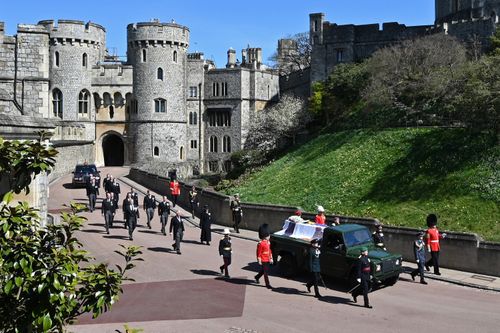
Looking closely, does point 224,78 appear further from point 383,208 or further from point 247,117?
point 383,208

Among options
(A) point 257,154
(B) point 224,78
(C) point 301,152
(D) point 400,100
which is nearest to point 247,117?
(B) point 224,78

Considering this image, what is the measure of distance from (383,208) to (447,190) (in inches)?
115

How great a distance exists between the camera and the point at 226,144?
2881 inches

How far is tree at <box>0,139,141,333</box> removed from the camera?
570 centimetres

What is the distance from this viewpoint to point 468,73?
32.1 m

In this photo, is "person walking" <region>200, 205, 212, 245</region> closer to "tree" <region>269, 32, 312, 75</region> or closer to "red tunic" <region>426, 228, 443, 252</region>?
"red tunic" <region>426, 228, 443, 252</region>

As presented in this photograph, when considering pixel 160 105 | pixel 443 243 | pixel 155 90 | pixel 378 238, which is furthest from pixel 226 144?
pixel 378 238

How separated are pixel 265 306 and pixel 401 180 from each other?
1626 centimetres

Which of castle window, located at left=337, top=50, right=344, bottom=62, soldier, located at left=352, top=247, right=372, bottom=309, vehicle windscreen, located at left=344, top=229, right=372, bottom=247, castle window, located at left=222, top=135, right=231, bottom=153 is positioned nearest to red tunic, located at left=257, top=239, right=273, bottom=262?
vehicle windscreen, located at left=344, top=229, right=372, bottom=247

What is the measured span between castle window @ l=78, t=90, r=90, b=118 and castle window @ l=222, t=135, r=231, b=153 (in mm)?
17553

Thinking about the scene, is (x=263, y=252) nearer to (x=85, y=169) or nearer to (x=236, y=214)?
(x=236, y=214)

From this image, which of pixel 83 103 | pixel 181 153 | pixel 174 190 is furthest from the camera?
pixel 181 153

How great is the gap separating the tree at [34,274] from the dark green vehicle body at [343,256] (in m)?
10.6

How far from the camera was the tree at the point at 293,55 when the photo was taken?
91.5 m
